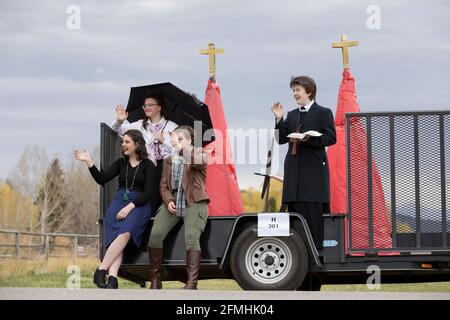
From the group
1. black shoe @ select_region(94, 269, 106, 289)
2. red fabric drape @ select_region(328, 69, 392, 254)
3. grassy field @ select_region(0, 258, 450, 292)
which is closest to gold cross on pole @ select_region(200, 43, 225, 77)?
red fabric drape @ select_region(328, 69, 392, 254)

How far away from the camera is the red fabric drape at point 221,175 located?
33.8 ft

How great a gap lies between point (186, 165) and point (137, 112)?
52.7 inches

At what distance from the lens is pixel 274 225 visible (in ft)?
29.1

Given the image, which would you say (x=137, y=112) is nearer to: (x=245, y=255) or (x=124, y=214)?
(x=124, y=214)

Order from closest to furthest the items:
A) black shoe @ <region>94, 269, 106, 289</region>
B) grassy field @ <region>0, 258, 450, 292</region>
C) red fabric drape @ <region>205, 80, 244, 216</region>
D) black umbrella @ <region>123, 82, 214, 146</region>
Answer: black shoe @ <region>94, 269, 106, 289</region> → black umbrella @ <region>123, 82, 214, 146</region> → red fabric drape @ <region>205, 80, 244, 216</region> → grassy field @ <region>0, 258, 450, 292</region>

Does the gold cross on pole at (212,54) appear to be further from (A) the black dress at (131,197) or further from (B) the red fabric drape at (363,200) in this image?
(B) the red fabric drape at (363,200)

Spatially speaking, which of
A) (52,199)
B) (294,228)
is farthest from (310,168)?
(52,199)

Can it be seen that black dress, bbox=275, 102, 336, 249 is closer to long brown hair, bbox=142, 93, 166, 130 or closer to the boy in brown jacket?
the boy in brown jacket

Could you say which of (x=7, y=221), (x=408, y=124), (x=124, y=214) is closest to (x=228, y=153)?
(x=124, y=214)

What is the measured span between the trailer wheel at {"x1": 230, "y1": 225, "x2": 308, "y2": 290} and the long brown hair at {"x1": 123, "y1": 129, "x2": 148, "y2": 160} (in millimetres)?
1356

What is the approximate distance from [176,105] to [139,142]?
2.65 feet

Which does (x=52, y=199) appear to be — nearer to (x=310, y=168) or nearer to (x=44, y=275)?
(x=44, y=275)

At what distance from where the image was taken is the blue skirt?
924 centimetres

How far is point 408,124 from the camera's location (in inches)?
346
